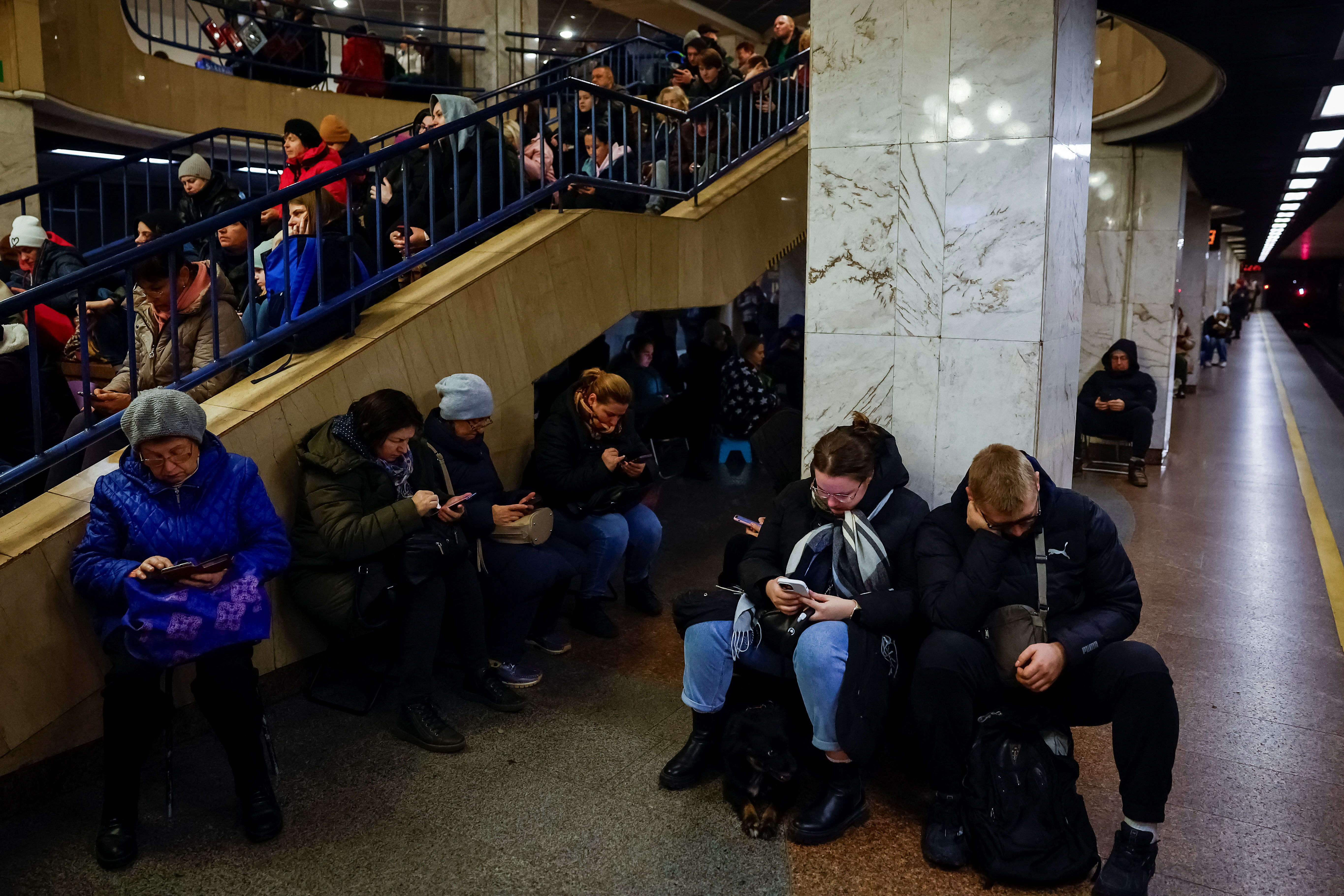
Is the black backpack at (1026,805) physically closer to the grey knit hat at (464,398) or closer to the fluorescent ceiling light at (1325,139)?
the grey knit hat at (464,398)

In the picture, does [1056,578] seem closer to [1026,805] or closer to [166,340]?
[1026,805]

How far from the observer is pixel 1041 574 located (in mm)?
3029

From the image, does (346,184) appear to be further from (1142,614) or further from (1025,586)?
(1142,614)

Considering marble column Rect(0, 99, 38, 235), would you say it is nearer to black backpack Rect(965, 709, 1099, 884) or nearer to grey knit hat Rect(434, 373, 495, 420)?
grey knit hat Rect(434, 373, 495, 420)

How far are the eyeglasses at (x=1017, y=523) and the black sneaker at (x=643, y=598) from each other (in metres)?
2.26

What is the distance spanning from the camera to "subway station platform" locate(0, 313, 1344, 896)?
2871mm

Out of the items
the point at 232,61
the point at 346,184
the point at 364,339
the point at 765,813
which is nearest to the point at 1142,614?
the point at 765,813

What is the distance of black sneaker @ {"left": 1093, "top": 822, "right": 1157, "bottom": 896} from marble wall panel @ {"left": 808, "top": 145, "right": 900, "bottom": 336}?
2.05 meters

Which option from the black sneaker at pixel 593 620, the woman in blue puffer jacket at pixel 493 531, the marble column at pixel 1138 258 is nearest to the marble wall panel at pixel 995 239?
the woman in blue puffer jacket at pixel 493 531

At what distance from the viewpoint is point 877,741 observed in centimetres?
308

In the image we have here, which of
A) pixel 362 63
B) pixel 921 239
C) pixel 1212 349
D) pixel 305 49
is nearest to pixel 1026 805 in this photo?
pixel 921 239

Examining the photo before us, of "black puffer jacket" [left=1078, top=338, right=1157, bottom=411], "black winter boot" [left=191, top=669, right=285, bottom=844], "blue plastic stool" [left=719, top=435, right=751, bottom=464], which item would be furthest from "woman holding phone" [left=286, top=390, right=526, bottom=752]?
"black puffer jacket" [left=1078, top=338, right=1157, bottom=411]

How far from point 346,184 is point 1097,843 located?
383 cm

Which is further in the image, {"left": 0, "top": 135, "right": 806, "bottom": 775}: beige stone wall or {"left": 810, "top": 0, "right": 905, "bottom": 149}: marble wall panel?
{"left": 810, "top": 0, "right": 905, "bottom": 149}: marble wall panel
